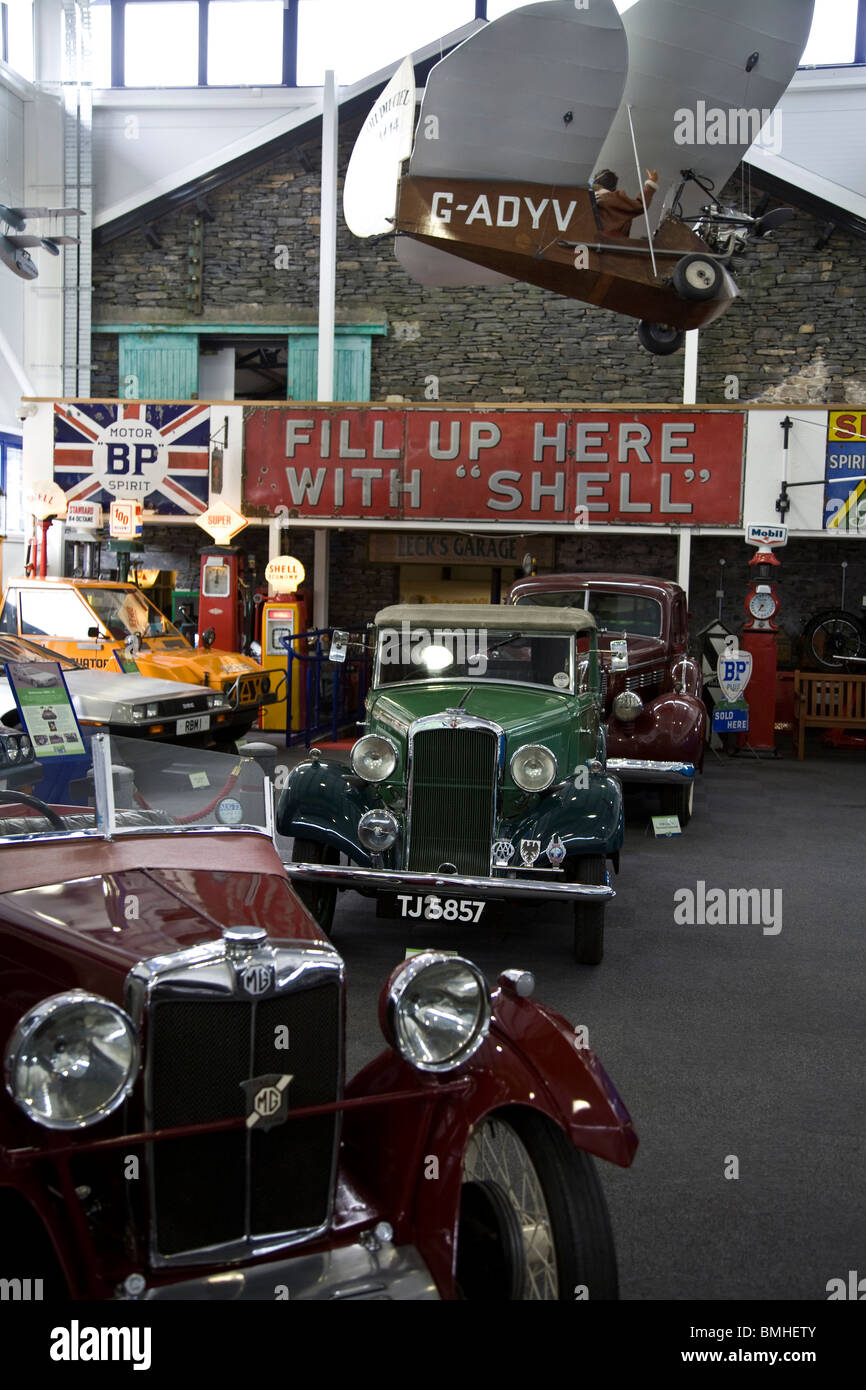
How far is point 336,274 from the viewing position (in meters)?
15.1

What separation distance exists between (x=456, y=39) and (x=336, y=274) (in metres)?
3.15

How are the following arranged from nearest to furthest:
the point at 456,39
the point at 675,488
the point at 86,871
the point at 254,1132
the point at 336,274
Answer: the point at 254,1132, the point at 86,871, the point at 675,488, the point at 456,39, the point at 336,274

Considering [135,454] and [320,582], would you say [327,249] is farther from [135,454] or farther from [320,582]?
[320,582]

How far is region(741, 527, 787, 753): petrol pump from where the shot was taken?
11641 mm

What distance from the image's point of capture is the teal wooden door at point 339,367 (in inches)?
593

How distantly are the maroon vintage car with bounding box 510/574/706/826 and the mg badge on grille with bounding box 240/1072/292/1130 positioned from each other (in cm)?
521

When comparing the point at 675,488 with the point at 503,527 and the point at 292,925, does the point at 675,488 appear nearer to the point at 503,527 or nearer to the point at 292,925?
the point at 503,527

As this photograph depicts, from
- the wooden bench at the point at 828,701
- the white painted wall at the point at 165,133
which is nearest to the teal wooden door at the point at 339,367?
the white painted wall at the point at 165,133

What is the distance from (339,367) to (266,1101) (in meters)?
13.9

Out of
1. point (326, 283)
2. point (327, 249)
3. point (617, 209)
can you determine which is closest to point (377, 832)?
point (617, 209)

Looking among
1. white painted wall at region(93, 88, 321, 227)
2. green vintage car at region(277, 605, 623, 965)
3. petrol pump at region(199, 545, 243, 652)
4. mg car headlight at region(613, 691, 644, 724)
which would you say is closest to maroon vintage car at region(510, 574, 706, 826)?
mg car headlight at region(613, 691, 644, 724)

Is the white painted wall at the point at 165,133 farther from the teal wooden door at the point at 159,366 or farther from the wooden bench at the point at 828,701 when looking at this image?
the wooden bench at the point at 828,701

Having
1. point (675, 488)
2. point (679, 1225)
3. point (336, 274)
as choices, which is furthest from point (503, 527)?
point (679, 1225)

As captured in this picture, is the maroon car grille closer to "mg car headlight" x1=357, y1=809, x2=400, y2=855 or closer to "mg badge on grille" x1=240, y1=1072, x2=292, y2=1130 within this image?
"mg car headlight" x1=357, y1=809, x2=400, y2=855
